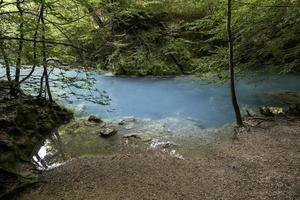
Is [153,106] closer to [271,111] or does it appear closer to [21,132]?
[271,111]

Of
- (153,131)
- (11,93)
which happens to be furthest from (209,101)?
(11,93)

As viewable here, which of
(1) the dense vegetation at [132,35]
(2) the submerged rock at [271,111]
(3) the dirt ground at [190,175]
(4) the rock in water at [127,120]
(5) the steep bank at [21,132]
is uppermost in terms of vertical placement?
(1) the dense vegetation at [132,35]

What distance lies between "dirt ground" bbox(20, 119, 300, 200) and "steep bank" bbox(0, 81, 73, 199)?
1.23 feet

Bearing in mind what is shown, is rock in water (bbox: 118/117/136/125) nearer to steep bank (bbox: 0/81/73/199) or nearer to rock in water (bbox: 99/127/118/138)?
rock in water (bbox: 99/127/118/138)

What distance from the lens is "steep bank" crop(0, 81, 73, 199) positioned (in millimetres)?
6370

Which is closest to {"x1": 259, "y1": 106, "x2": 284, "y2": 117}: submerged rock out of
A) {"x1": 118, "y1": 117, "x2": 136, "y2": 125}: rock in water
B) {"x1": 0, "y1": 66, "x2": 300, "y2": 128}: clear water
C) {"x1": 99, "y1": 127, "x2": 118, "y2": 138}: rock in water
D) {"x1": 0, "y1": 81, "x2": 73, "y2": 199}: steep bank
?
{"x1": 0, "y1": 66, "x2": 300, "y2": 128}: clear water

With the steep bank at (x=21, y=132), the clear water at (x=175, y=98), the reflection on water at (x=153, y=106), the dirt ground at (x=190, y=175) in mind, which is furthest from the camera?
the clear water at (x=175, y=98)

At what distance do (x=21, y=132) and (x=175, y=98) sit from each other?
7.15m

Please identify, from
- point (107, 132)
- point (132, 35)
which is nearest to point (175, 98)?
point (132, 35)

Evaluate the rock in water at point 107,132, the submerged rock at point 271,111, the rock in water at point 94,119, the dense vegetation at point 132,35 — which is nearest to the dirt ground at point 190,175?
the rock in water at point 107,132

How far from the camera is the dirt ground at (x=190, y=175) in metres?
5.96

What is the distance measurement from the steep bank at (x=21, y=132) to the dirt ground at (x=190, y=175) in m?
0.37

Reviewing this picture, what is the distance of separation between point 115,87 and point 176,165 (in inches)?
390

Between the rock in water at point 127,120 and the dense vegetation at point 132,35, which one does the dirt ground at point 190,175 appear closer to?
the dense vegetation at point 132,35
